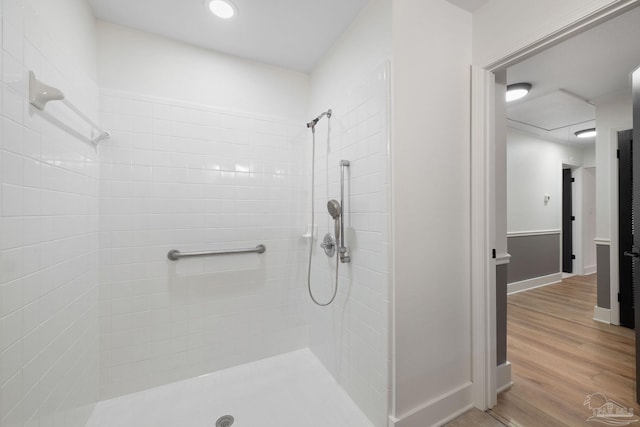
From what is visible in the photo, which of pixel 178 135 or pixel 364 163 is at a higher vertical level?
pixel 178 135

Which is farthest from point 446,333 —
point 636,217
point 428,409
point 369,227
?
point 636,217

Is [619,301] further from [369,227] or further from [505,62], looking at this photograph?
[369,227]

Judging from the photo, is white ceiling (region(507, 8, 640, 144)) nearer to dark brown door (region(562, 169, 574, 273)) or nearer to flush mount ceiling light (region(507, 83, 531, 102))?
flush mount ceiling light (region(507, 83, 531, 102))

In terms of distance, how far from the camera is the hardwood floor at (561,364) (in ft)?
4.78

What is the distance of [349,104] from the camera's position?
1.56 metres

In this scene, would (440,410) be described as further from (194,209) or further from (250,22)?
(250,22)

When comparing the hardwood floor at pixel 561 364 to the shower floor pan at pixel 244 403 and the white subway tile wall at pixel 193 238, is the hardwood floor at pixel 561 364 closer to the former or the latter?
the shower floor pan at pixel 244 403

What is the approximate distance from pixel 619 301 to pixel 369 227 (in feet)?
10.7

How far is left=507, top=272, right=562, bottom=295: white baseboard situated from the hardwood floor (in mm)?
458

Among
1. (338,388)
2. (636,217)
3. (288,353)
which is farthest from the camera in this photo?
(288,353)

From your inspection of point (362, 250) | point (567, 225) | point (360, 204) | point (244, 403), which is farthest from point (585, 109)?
point (244, 403)

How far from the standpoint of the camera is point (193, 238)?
69.3 inches

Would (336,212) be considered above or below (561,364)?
above

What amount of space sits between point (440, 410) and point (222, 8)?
8.81 feet
